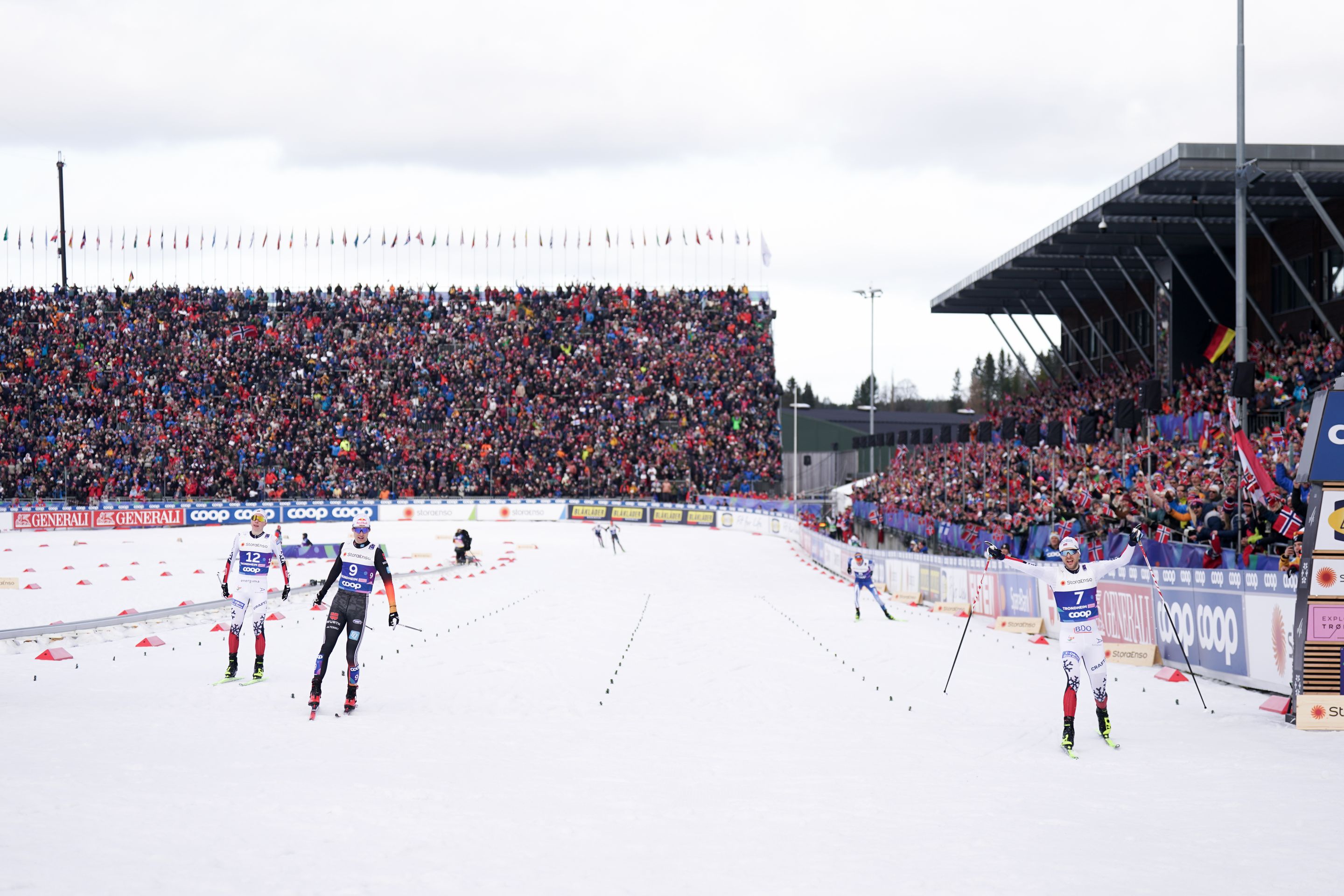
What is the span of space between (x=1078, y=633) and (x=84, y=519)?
164 ft

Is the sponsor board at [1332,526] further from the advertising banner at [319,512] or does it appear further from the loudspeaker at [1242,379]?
the advertising banner at [319,512]

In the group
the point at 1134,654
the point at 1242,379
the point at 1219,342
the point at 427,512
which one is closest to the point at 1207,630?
the point at 1134,654

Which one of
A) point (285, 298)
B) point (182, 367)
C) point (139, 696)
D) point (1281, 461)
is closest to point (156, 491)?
point (182, 367)

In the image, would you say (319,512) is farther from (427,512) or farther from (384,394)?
(384,394)

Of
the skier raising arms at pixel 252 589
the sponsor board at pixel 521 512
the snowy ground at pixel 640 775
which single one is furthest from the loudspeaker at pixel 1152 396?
the sponsor board at pixel 521 512

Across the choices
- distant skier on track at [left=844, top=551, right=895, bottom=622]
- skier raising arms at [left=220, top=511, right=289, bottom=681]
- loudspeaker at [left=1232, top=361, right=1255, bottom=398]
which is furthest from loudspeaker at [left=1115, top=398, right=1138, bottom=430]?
skier raising arms at [left=220, top=511, right=289, bottom=681]

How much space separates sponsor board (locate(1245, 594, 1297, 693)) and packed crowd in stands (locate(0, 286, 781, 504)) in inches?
1712

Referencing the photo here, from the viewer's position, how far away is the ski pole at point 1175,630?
12141 millimetres

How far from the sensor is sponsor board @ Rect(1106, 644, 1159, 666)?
1525cm

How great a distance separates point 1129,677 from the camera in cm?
1442

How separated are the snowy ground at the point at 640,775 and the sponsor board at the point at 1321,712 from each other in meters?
0.43

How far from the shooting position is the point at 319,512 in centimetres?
5362

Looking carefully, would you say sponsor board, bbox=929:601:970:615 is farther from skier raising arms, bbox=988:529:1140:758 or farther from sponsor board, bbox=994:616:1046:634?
skier raising arms, bbox=988:529:1140:758

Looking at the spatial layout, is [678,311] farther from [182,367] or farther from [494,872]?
[494,872]
